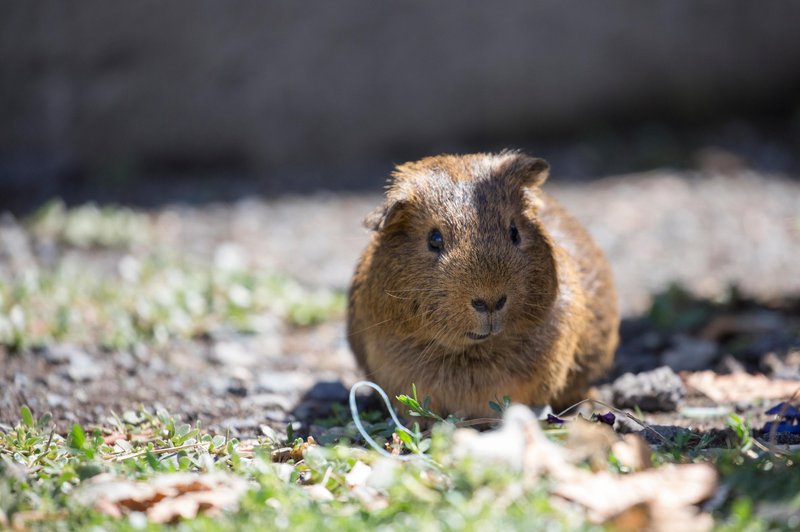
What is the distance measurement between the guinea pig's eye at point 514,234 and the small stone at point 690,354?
156cm

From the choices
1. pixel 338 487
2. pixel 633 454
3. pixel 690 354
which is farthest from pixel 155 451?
pixel 690 354

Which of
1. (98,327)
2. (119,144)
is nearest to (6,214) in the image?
(119,144)

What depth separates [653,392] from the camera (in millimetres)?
4000

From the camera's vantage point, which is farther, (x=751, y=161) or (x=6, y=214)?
(x=751, y=161)

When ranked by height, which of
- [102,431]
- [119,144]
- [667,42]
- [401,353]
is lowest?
[102,431]

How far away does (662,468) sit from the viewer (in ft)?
8.96

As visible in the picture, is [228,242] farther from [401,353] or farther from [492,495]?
[492,495]

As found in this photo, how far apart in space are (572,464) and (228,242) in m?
4.75

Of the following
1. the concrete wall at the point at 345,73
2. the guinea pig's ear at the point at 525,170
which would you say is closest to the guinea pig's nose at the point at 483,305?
the guinea pig's ear at the point at 525,170

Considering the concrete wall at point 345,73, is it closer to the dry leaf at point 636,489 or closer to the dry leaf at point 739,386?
the dry leaf at point 739,386

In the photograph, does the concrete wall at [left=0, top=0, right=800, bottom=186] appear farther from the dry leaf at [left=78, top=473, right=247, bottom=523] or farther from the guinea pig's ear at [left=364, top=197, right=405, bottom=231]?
the dry leaf at [left=78, top=473, right=247, bottom=523]

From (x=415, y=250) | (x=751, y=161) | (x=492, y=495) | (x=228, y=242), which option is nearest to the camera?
(x=492, y=495)

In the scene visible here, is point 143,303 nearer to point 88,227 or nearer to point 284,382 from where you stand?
point 284,382

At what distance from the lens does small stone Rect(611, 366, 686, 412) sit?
13.1 feet
